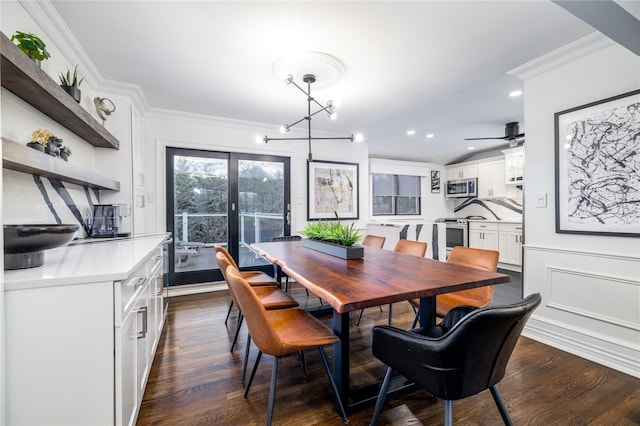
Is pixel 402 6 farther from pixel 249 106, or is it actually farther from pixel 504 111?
pixel 504 111

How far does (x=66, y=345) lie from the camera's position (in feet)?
3.58

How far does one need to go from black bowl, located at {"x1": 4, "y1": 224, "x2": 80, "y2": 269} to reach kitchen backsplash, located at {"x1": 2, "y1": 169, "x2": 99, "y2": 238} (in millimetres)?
551

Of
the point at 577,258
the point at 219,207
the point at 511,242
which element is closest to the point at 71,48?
the point at 219,207

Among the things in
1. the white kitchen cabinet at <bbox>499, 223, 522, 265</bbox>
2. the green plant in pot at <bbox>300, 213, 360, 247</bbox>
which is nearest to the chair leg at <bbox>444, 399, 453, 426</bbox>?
the green plant in pot at <bbox>300, 213, 360, 247</bbox>

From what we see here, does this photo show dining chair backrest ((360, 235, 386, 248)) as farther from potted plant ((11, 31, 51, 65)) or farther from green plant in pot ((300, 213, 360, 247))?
potted plant ((11, 31, 51, 65))

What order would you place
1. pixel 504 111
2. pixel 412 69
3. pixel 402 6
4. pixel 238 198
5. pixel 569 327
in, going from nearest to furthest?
1. pixel 402 6
2. pixel 569 327
3. pixel 412 69
4. pixel 504 111
5. pixel 238 198

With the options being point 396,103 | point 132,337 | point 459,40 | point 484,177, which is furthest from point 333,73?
point 484,177

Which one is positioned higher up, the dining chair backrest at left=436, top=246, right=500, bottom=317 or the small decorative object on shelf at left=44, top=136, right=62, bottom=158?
the small decorative object on shelf at left=44, top=136, right=62, bottom=158

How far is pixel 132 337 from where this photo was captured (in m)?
→ 1.38

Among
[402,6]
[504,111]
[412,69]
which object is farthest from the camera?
[504,111]

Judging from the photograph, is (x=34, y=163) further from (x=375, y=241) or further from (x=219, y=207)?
(x=375, y=241)

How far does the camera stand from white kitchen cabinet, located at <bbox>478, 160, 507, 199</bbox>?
5785mm

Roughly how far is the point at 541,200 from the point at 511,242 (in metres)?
3.14

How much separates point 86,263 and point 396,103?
132 inches
